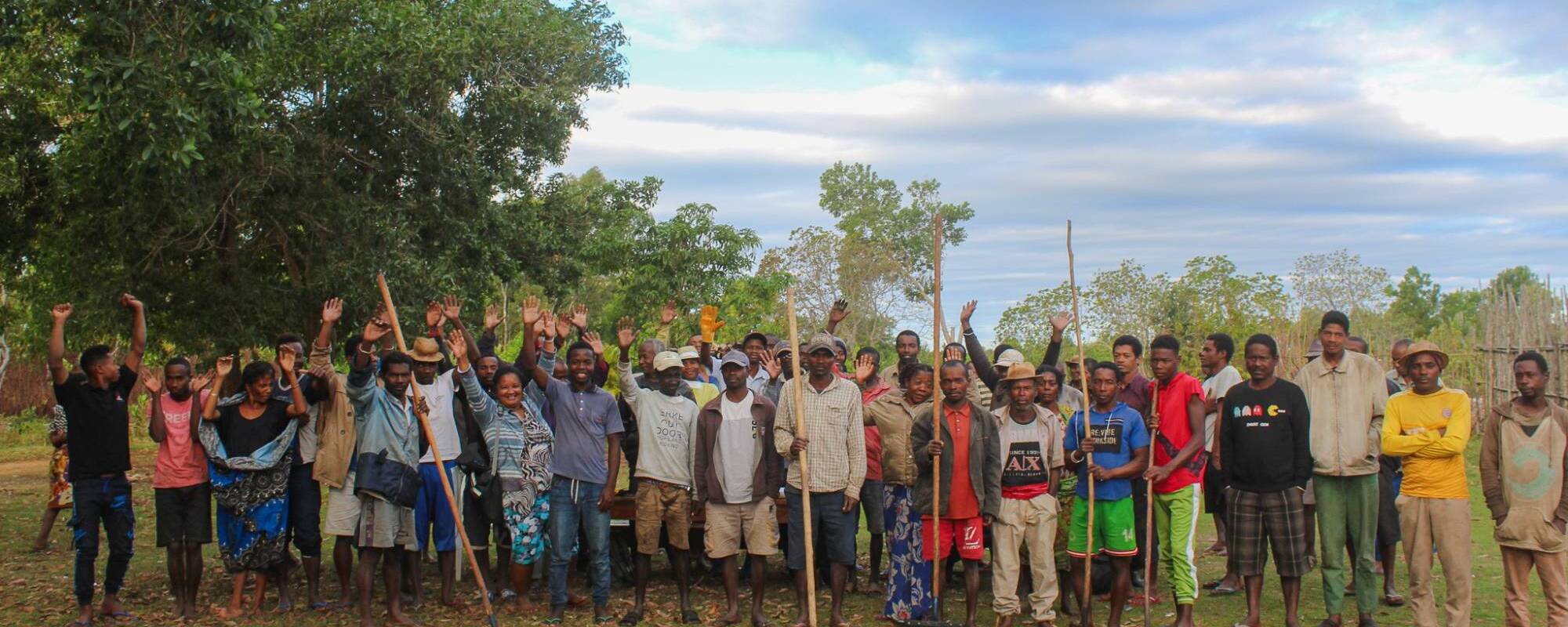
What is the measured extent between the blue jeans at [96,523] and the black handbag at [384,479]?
1.75 meters

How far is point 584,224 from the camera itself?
17.3m

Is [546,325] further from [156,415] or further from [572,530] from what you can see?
[156,415]

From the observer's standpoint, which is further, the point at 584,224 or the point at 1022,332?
the point at 1022,332

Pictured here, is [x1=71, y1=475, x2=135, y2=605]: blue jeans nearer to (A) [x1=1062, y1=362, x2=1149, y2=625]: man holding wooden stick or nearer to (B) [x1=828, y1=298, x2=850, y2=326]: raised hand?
(B) [x1=828, y1=298, x2=850, y2=326]: raised hand

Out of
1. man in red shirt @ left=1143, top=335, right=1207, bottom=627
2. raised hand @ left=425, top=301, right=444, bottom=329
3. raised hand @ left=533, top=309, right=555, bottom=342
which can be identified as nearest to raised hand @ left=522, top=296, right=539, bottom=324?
raised hand @ left=533, top=309, right=555, bottom=342

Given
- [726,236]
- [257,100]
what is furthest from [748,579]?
[726,236]

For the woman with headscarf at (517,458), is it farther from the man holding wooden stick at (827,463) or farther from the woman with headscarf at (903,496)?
the woman with headscarf at (903,496)

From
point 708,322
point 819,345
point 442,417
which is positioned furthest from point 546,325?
point 819,345

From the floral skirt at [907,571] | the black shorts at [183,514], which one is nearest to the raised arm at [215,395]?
the black shorts at [183,514]

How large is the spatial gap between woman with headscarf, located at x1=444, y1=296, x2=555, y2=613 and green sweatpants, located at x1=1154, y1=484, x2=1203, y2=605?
14.2ft

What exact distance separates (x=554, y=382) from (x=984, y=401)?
3.67 metres

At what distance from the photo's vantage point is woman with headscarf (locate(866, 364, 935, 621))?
7.83 metres

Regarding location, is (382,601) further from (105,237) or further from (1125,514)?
(105,237)

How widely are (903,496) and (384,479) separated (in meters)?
3.57
